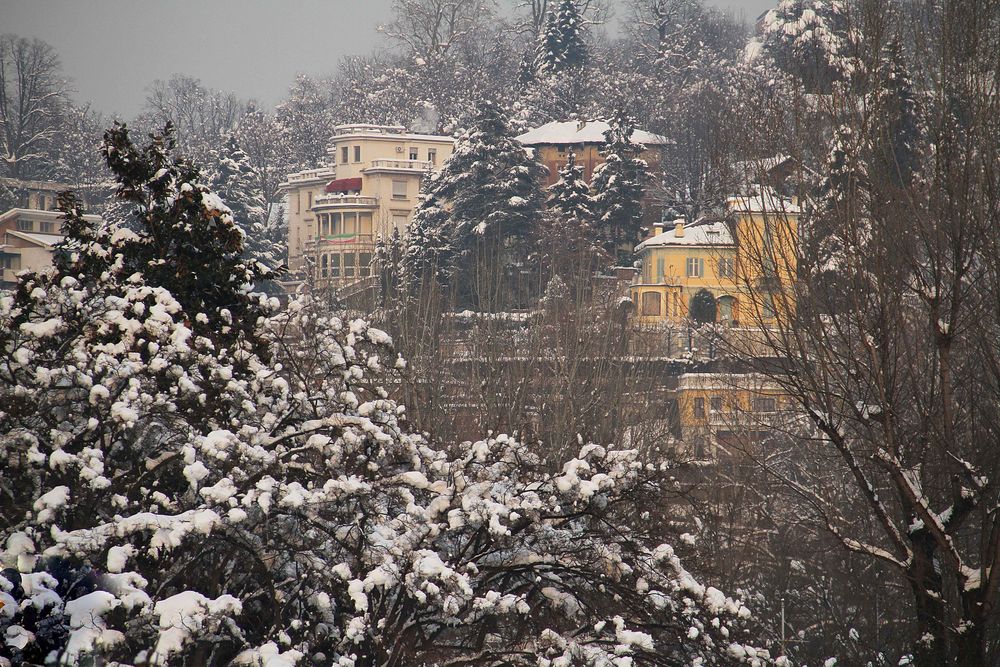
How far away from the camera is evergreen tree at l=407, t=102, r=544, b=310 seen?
148ft

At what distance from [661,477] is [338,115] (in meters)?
77.3

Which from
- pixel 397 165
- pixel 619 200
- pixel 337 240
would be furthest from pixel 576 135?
pixel 619 200

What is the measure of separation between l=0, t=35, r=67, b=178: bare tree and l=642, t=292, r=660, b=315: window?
116 ft

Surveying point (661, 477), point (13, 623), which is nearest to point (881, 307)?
point (661, 477)

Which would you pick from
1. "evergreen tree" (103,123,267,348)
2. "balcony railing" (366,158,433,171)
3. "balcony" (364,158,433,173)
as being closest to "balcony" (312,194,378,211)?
"balcony" (364,158,433,173)

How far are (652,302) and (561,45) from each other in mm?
31989

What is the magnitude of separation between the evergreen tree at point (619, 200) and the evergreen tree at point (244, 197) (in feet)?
44.9

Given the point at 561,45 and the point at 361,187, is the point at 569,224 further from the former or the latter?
the point at 561,45

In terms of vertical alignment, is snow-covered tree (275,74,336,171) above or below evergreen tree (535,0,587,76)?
below

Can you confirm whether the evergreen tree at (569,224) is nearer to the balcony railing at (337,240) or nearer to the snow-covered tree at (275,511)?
the balcony railing at (337,240)

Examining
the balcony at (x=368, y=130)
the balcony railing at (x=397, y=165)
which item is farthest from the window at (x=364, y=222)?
the balcony at (x=368, y=130)

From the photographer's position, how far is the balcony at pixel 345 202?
67.6 metres

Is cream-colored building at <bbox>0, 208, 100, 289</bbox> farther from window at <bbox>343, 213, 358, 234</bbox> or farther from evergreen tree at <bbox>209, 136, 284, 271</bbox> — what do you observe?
window at <bbox>343, 213, 358, 234</bbox>

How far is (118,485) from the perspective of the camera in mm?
9586
